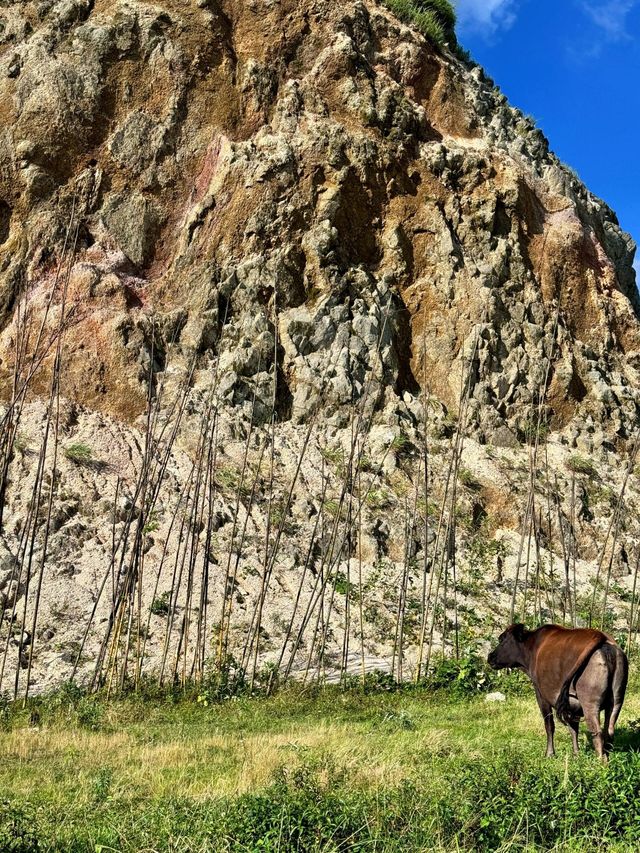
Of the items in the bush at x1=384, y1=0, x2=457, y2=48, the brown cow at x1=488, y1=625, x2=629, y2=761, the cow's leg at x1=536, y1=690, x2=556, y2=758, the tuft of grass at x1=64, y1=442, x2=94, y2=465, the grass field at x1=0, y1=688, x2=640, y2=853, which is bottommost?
the grass field at x1=0, y1=688, x2=640, y2=853

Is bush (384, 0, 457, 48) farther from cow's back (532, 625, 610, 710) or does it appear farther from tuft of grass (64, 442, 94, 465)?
cow's back (532, 625, 610, 710)

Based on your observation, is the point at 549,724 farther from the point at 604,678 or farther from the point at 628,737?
the point at 628,737

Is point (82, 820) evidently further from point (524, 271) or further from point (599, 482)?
point (524, 271)

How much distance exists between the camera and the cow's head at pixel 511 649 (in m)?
7.25

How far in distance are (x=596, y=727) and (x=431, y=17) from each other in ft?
97.7

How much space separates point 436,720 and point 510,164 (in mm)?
21594

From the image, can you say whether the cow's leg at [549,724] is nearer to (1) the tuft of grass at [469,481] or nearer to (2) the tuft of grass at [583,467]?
(1) the tuft of grass at [469,481]

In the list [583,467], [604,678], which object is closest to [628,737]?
[604,678]

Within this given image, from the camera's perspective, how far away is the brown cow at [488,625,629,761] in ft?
18.9

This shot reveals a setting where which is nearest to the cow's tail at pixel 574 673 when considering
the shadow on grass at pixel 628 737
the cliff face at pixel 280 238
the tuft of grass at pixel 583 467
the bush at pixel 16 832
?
the shadow on grass at pixel 628 737

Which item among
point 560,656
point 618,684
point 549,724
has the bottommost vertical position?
point 549,724

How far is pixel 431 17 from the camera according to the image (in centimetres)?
2950

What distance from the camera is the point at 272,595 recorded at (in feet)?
53.7

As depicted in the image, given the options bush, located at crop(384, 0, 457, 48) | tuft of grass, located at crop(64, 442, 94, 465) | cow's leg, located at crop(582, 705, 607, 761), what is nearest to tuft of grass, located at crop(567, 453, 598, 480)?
tuft of grass, located at crop(64, 442, 94, 465)
